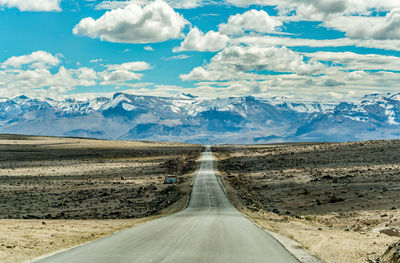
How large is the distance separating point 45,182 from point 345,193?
1616 inches

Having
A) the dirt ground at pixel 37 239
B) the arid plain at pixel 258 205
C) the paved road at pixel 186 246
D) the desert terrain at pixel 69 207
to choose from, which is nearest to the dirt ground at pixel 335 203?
the arid plain at pixel 258 205

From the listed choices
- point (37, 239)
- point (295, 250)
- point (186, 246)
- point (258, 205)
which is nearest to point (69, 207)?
point (258, 205)

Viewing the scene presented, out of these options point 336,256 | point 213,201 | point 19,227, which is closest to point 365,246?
point 336,256

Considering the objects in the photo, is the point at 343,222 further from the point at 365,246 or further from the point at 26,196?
the point at 26,196

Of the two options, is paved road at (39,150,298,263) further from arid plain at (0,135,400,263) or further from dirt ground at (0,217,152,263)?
arid plain at (0,135,400,263)

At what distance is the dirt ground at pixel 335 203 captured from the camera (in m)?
18.1

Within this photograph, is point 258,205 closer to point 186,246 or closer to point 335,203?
point 335,203

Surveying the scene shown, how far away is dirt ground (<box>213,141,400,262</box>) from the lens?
18.1 meters

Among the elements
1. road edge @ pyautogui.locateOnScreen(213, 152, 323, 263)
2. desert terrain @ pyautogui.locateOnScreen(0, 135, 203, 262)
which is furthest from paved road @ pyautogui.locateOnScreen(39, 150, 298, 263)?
desert terrain @ pyautogui.locateOnScreen(0, 135, 203, 262)

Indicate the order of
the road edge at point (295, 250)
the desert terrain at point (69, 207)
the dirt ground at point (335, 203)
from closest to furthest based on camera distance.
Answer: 1. the road edge at point (295, 250)
2. the dirt ground at point (335, 203)
3. the desert terrain at point (69, 207)

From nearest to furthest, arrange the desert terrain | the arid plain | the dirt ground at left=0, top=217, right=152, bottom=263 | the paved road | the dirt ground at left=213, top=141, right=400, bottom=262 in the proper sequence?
the paved road → the dirt ground at left=0, top=217, right=152, bottom=263 → the arid plain → the dirt ground at left=213, top=141, right=400, bottom=262 → the desert terrain

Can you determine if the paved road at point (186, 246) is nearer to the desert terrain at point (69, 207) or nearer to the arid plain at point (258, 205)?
the arid plain at point (258, 205)

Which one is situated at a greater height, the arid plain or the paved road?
the paved road

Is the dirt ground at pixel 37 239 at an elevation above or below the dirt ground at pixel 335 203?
above
